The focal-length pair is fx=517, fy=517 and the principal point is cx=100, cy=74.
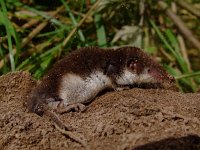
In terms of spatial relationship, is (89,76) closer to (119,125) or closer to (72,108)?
(72,108)

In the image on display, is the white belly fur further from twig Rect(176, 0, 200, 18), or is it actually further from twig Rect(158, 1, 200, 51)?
twig Rect(176, 0, 200, 18)

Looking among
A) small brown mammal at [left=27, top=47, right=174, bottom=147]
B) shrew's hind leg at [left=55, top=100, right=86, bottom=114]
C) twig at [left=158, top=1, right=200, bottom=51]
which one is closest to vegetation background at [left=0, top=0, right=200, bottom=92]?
twig at [left=158, top=1, right=200, bottom=51]

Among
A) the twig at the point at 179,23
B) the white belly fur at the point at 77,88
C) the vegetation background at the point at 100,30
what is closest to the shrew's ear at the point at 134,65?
the white belly fur at the point at 77,88

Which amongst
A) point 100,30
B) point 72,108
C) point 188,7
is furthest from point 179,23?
point 72,108

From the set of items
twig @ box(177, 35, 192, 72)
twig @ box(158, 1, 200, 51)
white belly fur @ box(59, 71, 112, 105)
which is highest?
white belly fur @ box(59, 71, 112, 105)

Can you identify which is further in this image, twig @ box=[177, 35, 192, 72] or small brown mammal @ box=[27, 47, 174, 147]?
twig @ box=[177, 35, 192, 72]

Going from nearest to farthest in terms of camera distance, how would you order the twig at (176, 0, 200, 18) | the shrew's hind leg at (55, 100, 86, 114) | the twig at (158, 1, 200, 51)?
the shrew's hind leg at (55, 100, 86, 114), the twig at (158, 1, 200, 51), the twig at (176, 0, 200, 18)

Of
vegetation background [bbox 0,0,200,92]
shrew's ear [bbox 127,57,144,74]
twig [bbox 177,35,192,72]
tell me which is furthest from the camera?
twig [bbox 177,35,192,72]
